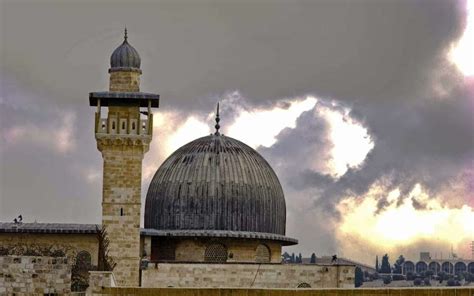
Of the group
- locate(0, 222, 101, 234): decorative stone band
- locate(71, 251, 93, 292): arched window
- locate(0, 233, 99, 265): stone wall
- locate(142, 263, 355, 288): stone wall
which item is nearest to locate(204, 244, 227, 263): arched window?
locate(142, 263, 355, 288): stone wall

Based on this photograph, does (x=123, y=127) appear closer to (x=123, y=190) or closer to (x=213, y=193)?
(x=123, y=190)

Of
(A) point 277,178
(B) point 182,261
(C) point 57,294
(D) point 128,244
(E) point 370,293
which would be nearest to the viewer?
(E) point 370,293

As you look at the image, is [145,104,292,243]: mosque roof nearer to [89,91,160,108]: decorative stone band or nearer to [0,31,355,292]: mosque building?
[0,31,355,292]: mosque building

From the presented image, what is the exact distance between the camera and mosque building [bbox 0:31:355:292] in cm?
4578

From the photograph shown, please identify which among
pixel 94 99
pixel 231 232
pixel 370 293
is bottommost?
pixel 370 293

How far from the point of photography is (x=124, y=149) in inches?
1825

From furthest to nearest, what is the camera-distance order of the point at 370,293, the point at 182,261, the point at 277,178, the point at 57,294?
the point at 277,178 → the point at 182,261 → the point at 57,294 → the point at 370,293

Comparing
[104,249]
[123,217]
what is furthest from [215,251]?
[104,249]

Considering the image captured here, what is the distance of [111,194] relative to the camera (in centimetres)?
4575

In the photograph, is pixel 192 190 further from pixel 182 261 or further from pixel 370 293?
pixel 370 293

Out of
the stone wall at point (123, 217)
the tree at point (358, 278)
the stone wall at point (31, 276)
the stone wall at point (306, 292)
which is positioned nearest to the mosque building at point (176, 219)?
the stone wall at point (123, 217)

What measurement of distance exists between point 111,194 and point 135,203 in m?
0.90

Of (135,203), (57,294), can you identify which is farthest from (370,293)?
(135,203)

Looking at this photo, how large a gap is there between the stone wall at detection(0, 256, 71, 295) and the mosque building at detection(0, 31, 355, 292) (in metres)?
16.6
